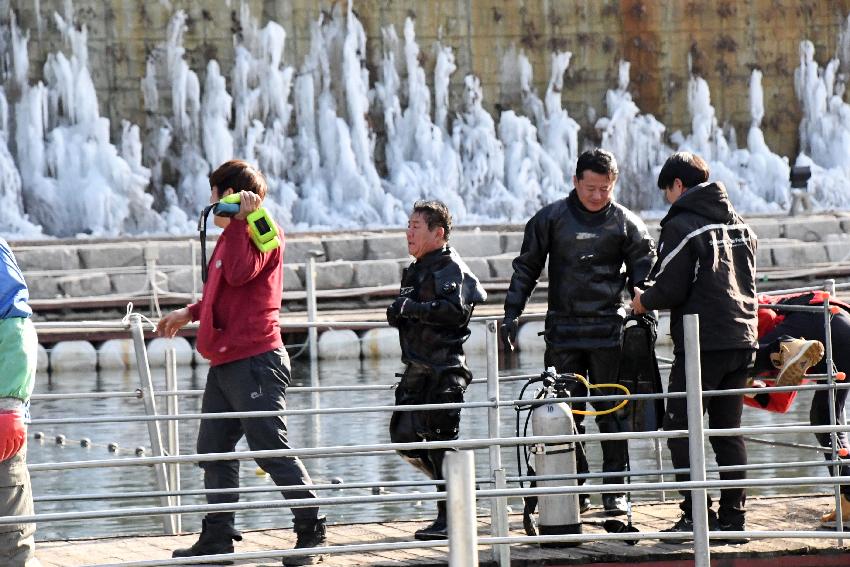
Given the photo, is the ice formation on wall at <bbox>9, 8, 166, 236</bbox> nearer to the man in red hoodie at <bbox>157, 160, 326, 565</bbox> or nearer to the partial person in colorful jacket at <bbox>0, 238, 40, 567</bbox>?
the man in red hoodie at <bbox>157, 160, 326, 565</bbox>

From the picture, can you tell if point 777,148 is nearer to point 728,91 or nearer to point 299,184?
point 728,91

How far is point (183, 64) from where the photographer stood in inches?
1136

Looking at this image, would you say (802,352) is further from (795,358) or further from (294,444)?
(294,444)

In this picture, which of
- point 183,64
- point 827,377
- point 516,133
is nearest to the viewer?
point 827,377

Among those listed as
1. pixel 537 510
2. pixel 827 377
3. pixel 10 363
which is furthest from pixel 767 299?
pixel 10 363

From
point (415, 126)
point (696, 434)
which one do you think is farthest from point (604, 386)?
point (415, 126)

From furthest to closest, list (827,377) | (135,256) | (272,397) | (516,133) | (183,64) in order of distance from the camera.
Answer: (516,133) → (183,64) → (135,256) → (827,377) → (272,397)

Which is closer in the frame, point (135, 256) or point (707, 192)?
point (707, 192)

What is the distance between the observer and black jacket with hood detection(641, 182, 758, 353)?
21.0 ft

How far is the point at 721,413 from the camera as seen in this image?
6426mm

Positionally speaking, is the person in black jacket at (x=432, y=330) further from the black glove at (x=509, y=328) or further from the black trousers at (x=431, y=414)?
the black glove at (x=509, y=328)

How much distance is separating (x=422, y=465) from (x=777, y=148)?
88.9 ft

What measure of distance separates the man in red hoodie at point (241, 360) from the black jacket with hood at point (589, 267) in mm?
1100

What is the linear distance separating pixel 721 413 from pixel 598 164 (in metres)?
1.10
